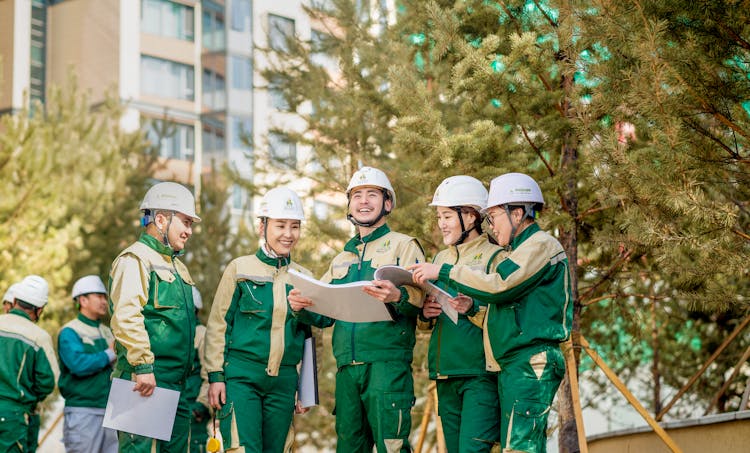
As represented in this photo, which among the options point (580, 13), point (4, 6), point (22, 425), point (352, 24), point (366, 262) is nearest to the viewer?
point (580, 13)

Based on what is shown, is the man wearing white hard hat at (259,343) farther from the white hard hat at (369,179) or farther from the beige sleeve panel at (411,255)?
the beige sleeve panel at (411,255)

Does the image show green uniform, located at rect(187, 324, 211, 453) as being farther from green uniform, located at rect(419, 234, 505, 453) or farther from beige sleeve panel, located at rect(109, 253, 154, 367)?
green uniform, located at rect(419, 234, 505, 453)

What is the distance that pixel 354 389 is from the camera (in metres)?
6.74

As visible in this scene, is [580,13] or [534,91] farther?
[534,91]

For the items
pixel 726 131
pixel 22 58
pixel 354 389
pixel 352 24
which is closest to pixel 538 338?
pixel 354 389

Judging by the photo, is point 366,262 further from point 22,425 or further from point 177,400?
point 22,425

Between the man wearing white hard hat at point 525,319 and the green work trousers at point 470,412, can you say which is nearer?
the man wearing white hard hat at point 525,319

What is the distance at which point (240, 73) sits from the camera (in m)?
36.0

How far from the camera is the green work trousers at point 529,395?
19.7 ft

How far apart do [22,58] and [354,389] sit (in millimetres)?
24486

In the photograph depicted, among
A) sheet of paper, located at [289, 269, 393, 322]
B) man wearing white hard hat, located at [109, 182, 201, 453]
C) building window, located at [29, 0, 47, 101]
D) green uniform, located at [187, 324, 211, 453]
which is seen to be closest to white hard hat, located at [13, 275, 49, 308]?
green uniform, located at [187, 324, 211, 453]

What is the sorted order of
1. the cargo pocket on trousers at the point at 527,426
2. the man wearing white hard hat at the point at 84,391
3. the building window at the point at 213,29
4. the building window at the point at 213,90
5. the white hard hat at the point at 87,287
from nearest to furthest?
1. the cargo pocket on trousers at the point at 527,426
2. the man wearing white hard hat at the point at 84,391
3. the white hard hat at the point at 87,287
4. the building window at the point at 213,29
5. the building window at the point at 213,90

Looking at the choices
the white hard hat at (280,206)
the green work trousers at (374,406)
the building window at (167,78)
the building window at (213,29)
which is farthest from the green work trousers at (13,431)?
the building window at (213,29)

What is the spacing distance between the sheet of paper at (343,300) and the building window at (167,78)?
2800 cm
